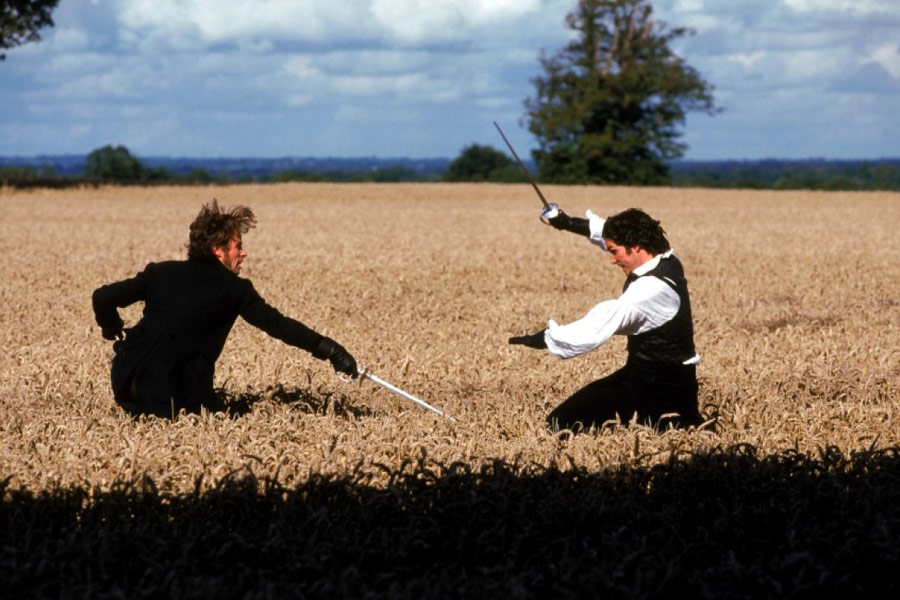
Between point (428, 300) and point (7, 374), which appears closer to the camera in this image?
point (7, 374)

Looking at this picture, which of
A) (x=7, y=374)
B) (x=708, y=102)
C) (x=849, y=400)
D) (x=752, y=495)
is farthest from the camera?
(x=708, y=102)

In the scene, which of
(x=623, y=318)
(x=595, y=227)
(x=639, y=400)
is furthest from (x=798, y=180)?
(x=623, y=318)

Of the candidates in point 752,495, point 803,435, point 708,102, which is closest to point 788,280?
point 803,435

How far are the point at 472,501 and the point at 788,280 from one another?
1331 centimetres

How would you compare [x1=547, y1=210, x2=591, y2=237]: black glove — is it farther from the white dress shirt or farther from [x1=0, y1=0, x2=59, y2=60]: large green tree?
[x1=0, y1=0, x2=59, y2=60]: large green tree

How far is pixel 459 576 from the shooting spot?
491 cm

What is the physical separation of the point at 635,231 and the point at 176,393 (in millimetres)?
2753

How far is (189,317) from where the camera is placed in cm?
699

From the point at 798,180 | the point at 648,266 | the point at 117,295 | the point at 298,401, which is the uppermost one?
the point at 648,266

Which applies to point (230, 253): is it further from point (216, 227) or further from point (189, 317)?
point (189, 317)

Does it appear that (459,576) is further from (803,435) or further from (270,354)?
(270,354)

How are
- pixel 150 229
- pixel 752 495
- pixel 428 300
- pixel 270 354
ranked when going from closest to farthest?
pixel 752 495 → pixel 270 354 → pixel 428 300 → pixel 150 229

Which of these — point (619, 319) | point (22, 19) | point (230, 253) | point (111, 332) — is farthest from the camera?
point (22, 19)

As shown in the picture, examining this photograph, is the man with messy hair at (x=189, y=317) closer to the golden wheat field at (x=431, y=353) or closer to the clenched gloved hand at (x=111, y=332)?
the clenched gloved hand at (x=111, y=332)
